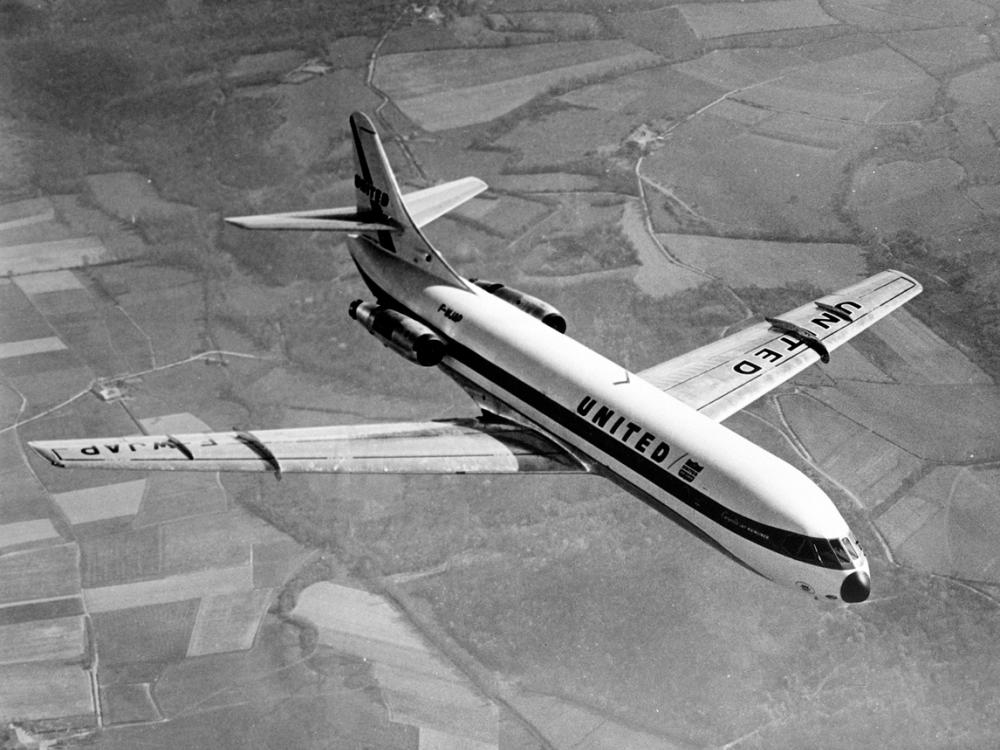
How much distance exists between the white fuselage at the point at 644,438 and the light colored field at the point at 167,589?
12993 millimetres

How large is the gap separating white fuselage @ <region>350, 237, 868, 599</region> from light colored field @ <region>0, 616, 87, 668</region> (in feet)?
62.6

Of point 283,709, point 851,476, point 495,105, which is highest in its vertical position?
point 495,105

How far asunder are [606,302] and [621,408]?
1816 centimetres

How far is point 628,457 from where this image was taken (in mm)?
45312

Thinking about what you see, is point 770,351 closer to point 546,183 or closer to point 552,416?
point 552,416

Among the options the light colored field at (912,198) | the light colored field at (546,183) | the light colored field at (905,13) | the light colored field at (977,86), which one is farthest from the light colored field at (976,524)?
the light colored field at (905,13)

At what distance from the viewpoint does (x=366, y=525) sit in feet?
176

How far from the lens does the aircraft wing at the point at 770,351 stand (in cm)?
5003

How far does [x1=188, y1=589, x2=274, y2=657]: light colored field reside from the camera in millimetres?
49281

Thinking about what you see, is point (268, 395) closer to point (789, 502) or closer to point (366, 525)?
point (366, 525)

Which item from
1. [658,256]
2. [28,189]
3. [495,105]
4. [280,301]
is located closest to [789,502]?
[658,256]

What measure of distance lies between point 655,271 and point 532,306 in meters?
13.6

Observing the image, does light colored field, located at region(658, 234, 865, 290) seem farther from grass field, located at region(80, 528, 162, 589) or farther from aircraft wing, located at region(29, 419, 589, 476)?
grass field, located at region(80, 528, 162, 589)

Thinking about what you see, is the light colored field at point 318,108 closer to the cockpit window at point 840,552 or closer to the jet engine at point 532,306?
the jet engine at point 532,306
